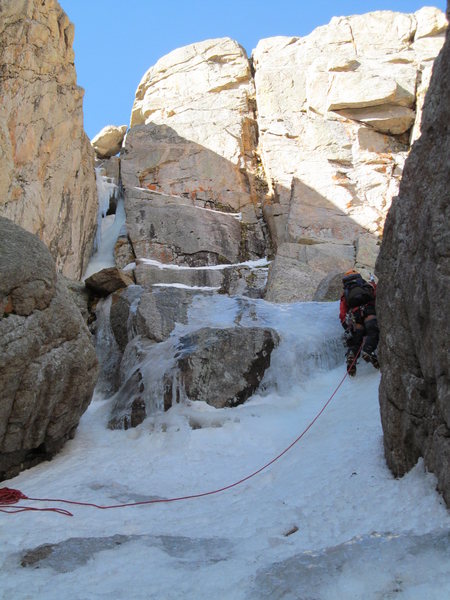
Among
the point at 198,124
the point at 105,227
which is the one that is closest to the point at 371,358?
the point at 105,227

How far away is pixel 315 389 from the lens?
10.2 meters

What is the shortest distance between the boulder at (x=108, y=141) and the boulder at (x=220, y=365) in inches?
937

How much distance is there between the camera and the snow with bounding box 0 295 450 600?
407 centimetres

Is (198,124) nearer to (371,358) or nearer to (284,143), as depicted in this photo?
(284,143)

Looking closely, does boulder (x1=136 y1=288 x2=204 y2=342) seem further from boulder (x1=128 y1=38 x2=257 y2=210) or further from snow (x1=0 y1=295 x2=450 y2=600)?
boulder (x1=128 y1=38 x2=257 y2=210)

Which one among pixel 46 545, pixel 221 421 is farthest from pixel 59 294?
pixel 46 545

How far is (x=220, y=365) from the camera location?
1028 cm

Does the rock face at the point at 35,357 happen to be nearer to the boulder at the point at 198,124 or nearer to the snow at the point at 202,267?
the snow at the point at 202,267

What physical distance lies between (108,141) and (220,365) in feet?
81.5

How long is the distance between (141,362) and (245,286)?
885 centimetres

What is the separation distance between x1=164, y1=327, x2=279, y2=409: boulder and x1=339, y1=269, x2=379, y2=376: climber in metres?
1.42

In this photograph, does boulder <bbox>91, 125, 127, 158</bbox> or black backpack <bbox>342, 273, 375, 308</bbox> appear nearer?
black backpack <bbox>342, 273, 375, 308</bbox>

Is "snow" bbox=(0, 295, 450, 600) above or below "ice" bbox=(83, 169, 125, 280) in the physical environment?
below

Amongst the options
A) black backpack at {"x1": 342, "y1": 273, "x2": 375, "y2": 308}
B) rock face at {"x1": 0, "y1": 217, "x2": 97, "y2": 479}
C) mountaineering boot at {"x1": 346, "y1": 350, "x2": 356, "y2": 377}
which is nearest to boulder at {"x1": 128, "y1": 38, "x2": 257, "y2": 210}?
black backpack at {"x1": 342, "y1": 273, "x2": 375, "y2": 308}
